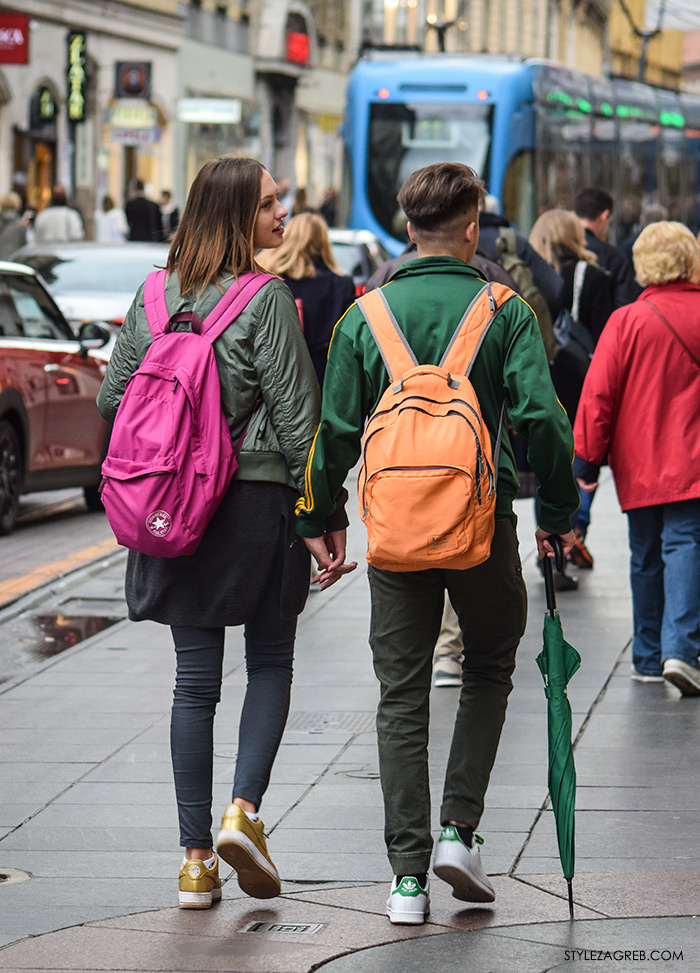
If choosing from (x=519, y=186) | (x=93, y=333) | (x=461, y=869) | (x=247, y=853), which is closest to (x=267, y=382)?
(x=247, y=853)

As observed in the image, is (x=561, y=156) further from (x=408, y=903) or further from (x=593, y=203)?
(x=408, y=903)

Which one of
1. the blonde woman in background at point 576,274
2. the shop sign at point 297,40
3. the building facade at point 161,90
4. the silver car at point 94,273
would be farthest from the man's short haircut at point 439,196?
the shop sign at point 297,40

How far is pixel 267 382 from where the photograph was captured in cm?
477

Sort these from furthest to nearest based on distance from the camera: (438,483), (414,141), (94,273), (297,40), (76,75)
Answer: (297,40) → (76,75) → (414,141) → (94,273) → (438,483)

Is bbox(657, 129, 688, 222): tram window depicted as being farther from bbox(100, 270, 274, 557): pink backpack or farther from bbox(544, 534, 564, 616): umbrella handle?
bbox(100, 270, 274, 557): pink backpack

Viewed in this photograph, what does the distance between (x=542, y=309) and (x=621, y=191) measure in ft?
69.1

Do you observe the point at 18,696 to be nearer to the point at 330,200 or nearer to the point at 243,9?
the point at 330,200

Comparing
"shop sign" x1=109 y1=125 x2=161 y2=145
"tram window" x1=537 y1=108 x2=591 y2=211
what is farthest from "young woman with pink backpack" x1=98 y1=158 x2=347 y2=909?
"shop sign" x1=109 y1=125 x2=161 y2=145

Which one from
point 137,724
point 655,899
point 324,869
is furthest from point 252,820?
point 137,724

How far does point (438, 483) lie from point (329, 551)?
1.74 ft

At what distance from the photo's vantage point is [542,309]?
8.59 metres

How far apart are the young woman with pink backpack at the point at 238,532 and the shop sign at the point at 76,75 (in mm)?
31731

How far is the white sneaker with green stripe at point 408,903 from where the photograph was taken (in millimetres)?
4496

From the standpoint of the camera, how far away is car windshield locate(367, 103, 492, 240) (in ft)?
80.6
